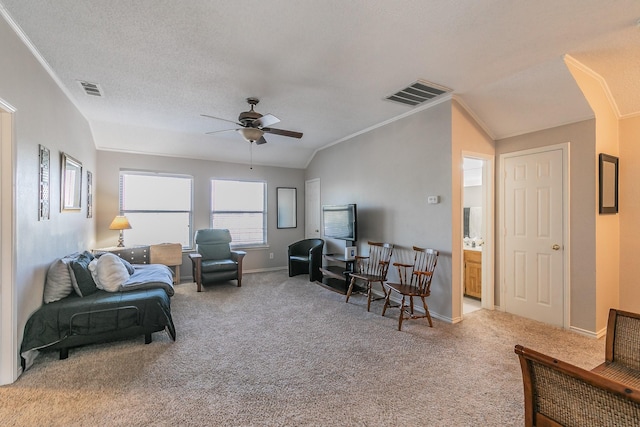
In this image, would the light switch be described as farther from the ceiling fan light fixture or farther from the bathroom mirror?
the ceiling fan light fixture

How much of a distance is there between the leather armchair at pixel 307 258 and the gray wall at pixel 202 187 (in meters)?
0.70

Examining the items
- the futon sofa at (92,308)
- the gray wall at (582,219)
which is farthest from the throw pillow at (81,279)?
the gray wall at (582,219)

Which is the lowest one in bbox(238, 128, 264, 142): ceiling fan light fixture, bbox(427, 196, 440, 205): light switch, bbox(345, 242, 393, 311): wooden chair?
bbox(345, 242, 393, 311): wooden chair

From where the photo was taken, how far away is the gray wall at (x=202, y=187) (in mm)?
5078

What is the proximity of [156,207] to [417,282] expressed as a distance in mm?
4905

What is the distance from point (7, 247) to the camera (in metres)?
2.17

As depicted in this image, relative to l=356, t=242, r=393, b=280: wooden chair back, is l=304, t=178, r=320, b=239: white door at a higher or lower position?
higher

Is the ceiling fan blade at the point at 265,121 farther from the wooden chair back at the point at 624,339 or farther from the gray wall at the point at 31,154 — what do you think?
the wooden chair back at the point at 624,339

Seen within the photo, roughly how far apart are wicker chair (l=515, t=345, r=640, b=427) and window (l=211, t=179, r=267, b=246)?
5805mm

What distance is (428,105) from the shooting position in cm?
372

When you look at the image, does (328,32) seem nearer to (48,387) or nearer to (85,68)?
(85,68)

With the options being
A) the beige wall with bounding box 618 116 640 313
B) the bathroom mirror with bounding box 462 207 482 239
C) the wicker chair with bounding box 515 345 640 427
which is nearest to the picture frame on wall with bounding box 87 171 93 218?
the wicker chair with bounding box 515 345 640 427

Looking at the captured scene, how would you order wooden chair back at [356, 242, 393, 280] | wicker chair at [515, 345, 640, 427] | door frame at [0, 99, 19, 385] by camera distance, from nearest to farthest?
wicker chair at [515, 345, 640, 427] → door frame at [0, 99, 19, 385] → wooden chair back at [356, 242, 393, 280]

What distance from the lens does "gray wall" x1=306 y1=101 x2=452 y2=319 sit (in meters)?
3.55
